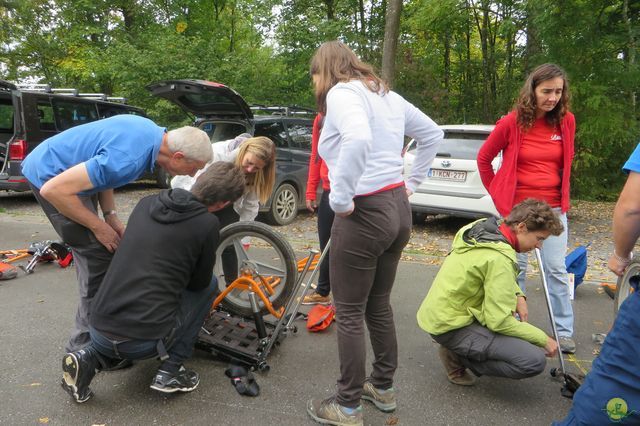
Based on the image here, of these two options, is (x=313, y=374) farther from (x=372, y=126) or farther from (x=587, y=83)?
(x=587, y=83)

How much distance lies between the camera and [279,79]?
14250 millimetres

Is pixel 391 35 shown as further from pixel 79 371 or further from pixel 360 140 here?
pixel 79 371

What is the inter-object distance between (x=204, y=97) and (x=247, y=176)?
279 cm

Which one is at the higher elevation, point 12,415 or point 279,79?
point 279,79

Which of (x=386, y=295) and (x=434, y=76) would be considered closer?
(x=386, y=295)

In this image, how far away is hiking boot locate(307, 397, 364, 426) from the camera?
7.52 feet

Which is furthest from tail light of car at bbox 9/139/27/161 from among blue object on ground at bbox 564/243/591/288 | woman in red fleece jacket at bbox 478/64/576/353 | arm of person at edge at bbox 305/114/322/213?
blue object on ground at bbox 564/243/591/288

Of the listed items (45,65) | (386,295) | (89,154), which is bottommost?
(386,295)

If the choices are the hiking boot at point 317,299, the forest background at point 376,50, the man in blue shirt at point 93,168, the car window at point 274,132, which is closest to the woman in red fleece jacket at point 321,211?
the hiking boot at point 317,299

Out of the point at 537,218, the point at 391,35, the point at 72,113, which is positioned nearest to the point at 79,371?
the point at 537,218

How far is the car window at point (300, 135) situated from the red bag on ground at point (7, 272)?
4.31 m

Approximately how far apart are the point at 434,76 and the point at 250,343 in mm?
12069

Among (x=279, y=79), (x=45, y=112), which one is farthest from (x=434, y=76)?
(x=45, y=112)

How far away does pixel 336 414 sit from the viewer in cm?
232
